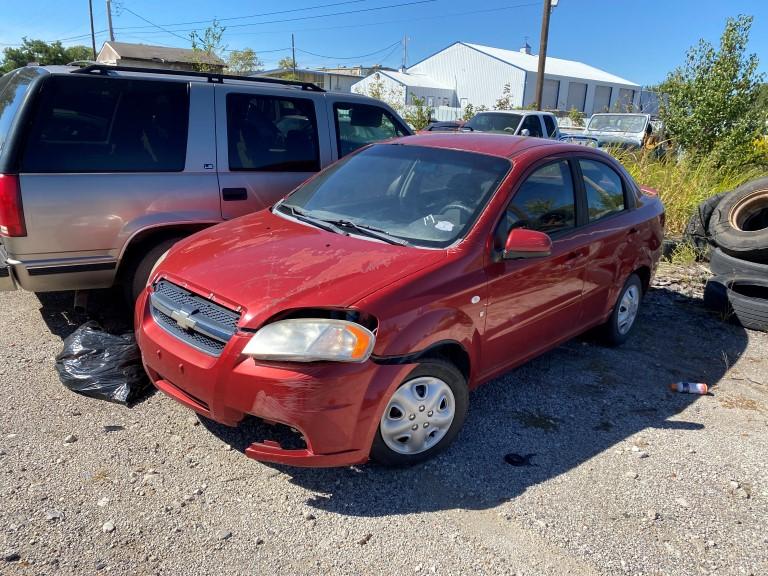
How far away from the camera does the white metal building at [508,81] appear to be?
1852 inches

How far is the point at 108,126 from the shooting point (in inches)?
171

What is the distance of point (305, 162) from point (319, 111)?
0.50 metres

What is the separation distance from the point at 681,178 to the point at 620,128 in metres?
8.77

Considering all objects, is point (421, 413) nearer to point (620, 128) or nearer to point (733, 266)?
point (733, 266)

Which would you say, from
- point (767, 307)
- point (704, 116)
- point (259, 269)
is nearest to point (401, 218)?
point (259, 269)

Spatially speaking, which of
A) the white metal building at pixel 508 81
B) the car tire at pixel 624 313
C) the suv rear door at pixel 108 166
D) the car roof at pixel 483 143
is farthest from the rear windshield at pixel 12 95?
the white metal building at pixel 508 81

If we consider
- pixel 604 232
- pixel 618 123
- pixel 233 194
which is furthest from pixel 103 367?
pixel 618 123

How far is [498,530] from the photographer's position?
282 cm

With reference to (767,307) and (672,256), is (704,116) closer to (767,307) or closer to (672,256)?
(672,256)

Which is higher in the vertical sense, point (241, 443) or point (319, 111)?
point (319, 111)

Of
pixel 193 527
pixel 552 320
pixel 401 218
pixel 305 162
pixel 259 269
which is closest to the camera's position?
pixel 193 527

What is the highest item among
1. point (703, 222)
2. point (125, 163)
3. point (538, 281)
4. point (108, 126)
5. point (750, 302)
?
point (108, 126)

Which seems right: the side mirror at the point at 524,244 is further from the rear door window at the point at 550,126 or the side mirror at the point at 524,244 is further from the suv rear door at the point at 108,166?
the rear door window at the point at 550,126

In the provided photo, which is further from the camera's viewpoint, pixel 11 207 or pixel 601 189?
pixel 601 189
